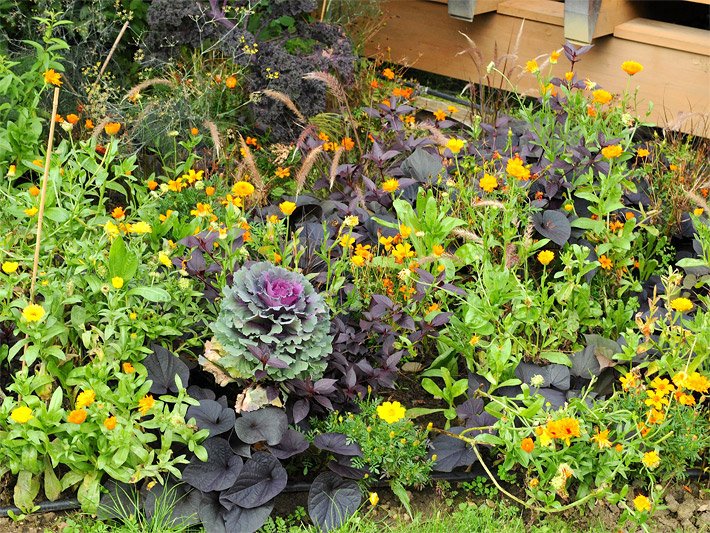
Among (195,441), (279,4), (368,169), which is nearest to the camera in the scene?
(195,441)

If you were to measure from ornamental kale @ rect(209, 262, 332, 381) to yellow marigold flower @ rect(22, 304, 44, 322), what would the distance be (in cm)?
53

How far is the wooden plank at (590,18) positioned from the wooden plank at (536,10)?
1.03 feet

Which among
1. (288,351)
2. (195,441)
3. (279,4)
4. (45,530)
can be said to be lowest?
(45,530)

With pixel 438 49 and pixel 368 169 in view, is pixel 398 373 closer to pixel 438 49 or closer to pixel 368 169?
pixel 368 169

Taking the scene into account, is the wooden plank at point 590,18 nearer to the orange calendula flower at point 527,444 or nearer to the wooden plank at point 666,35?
the wooden plank at point 666,35

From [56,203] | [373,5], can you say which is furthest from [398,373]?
[373,5]

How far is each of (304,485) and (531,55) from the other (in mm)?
3329

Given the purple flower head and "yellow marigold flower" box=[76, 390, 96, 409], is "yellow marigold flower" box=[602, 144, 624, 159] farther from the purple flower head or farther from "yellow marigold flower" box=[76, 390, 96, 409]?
"yellow marigold flower" box=[76, 390, 96, 409]

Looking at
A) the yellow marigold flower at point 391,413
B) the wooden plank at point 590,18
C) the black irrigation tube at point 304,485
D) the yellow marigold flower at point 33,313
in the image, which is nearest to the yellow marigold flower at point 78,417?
the yellow marigold flower at point 33,313

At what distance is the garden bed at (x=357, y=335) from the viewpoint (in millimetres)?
2705

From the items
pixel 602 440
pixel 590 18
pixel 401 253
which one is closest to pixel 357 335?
pixel 401 253

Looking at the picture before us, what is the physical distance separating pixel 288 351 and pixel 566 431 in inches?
35.8

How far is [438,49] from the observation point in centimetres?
557

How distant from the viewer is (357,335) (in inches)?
123
